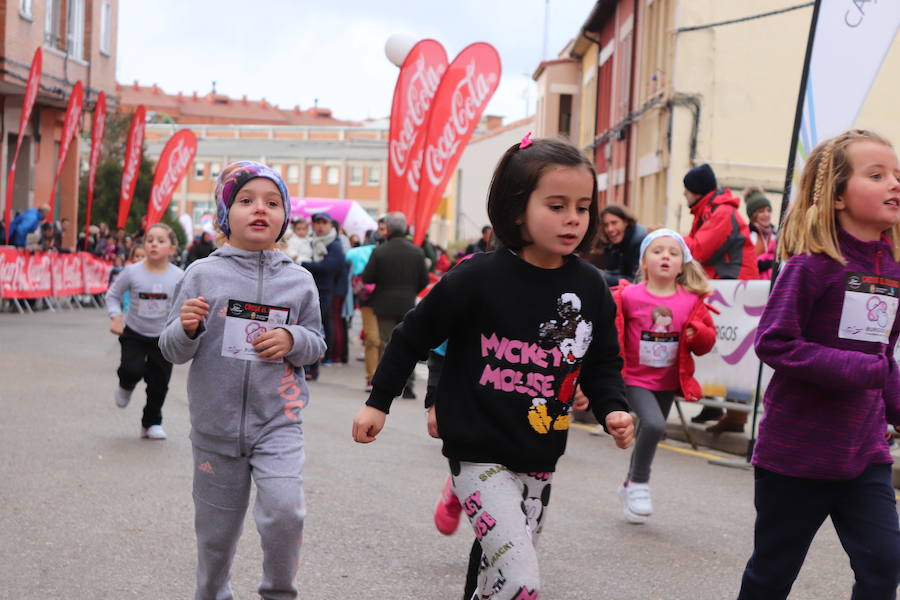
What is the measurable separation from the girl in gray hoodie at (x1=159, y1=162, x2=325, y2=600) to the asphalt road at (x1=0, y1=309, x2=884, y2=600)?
0.86 metres

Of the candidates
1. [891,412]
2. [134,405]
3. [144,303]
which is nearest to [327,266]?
[134,405]

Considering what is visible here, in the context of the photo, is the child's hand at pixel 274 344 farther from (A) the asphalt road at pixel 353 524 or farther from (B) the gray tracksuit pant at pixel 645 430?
(B) the gray tracksuit pant at pixel 645 430

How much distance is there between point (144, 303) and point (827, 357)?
6.21 m

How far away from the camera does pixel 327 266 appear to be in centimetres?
1555

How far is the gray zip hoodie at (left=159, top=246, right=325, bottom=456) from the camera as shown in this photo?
4.23 meters

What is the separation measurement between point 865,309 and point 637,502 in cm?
294

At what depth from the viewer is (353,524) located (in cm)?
627

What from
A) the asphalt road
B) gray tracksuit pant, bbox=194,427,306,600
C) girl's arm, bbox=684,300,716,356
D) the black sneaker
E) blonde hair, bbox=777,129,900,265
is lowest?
the asphalt road

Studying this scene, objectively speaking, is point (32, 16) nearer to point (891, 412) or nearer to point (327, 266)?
point (327, 266)

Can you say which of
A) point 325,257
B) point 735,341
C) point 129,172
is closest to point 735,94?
point 325,257

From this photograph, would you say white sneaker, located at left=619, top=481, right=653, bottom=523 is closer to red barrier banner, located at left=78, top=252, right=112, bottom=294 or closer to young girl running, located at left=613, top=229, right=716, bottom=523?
young girl running, located at left=613, top=229, right=716, bottom=523

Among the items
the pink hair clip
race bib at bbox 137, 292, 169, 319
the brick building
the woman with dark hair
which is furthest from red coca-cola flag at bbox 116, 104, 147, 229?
the pink hair clip

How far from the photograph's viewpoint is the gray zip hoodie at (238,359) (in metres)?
4.23

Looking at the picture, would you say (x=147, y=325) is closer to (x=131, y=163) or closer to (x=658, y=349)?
(x=658, y=349)
